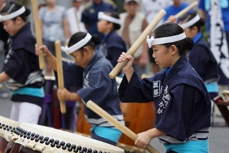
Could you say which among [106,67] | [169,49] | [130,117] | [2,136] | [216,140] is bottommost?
[216,140]

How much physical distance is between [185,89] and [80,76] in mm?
1646

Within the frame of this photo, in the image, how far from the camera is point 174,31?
3.58 metres

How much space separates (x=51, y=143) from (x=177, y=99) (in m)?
0.80

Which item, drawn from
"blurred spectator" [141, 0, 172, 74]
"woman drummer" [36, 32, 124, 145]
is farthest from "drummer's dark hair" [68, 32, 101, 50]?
"blurred spectator" [141, 0, 172, 74]

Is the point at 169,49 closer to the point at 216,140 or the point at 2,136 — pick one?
the point at 2,136

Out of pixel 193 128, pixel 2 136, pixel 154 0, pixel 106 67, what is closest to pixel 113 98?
pixel 106 67

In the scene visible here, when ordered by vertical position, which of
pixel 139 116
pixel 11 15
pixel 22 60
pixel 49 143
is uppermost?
pixel 11 15

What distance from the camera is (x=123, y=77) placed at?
392 cm

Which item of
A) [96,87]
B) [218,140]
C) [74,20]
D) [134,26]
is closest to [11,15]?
[96,87]

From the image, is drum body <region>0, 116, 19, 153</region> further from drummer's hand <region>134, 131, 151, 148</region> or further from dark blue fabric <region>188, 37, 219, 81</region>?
dark blue fabric <region>188, 37, 219, 81</region>

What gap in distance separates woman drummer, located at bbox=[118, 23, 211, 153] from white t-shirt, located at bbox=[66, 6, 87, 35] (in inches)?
220

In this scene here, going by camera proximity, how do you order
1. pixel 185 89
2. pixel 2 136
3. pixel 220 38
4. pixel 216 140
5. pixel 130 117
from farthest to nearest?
pixel 220 38 < pixel 216 140 < pixel 130 117 < pixel 2 136 < pixel 185 89

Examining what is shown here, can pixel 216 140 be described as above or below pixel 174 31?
below

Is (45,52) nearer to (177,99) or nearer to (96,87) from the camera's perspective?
(96,87)
